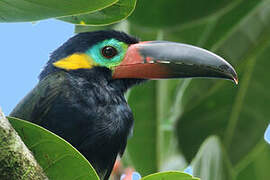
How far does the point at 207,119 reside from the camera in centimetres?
458

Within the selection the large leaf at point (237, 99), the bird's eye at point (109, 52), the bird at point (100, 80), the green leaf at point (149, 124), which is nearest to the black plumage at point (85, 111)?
the bird at point (100, 80)

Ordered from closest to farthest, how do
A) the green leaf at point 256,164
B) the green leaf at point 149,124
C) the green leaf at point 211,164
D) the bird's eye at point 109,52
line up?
the green leaf at point 211,164
the bird's eye at point 109,52
the green leaf at point 256,164
the green leaf at point 149,124

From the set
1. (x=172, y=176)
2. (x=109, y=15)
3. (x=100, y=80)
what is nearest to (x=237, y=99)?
(x=100, y=80)

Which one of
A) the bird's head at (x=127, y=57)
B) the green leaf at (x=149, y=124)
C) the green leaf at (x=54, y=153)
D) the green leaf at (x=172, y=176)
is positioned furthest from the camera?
the green leaf at (x=149, y=124)

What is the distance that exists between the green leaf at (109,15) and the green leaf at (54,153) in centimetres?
61

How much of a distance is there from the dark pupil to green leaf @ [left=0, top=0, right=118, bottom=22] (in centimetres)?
154

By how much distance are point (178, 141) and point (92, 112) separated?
1037 mm

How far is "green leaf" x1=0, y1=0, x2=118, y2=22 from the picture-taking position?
2.36 metres

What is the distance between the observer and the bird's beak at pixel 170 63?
3.55m

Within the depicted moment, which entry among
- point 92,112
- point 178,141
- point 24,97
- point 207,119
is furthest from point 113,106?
point 207,119

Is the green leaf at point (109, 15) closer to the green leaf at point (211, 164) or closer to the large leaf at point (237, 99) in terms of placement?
the green leaf at point (211, 164)

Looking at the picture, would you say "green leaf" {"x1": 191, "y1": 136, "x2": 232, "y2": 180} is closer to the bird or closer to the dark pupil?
the bird

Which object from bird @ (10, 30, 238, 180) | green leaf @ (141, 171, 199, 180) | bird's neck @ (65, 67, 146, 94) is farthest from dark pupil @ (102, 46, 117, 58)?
green leaf @ (141, 171, 199, 180)

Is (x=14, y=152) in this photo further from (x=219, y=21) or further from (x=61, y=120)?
(x=219, y=21)
